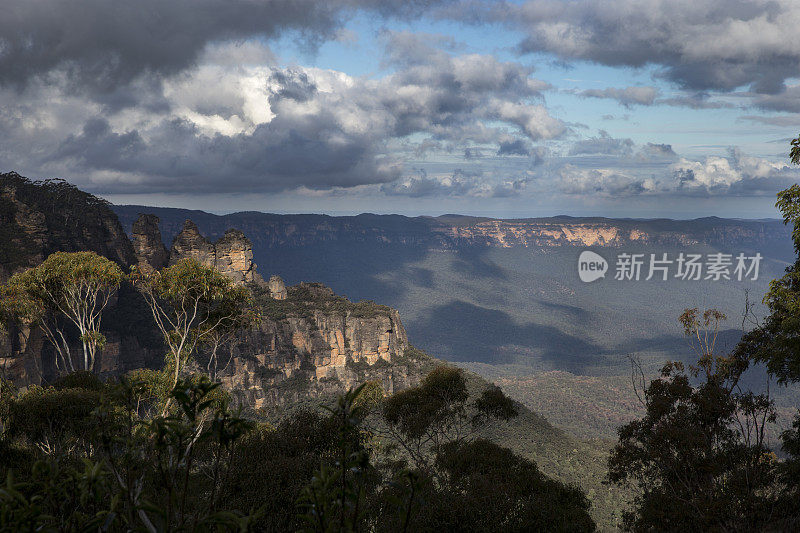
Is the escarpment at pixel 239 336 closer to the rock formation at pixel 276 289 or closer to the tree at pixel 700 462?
the rock formation at pixel 276 289

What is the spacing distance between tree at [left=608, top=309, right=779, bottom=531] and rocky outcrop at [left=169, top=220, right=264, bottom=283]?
96.3 m

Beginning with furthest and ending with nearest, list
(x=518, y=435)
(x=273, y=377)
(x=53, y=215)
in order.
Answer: (x=273, y=377), (x=53, y=215), (x=518, y=435)

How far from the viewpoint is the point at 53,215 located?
78.2 metres

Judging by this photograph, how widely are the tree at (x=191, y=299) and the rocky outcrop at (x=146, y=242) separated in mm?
74554

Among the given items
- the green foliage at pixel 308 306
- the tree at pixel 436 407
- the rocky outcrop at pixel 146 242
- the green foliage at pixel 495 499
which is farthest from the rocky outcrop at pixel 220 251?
the green foliage at pixel 495 499

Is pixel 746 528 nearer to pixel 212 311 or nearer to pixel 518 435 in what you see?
pixel 212 311

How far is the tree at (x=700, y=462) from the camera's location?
13211 mm

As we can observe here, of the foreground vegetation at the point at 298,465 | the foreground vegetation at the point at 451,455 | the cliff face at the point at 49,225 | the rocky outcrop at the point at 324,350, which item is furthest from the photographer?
the rocky outcrop at the point at 324,350

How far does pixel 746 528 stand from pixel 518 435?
57483 millimetres

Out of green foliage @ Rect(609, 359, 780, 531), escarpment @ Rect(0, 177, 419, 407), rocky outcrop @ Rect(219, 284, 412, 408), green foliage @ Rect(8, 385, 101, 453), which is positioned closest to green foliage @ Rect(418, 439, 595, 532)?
green foliage @ Rect(609, 359, 780, 531)

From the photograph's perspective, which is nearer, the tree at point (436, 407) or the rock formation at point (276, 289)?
the tree at point (436, 407)

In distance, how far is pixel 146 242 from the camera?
95.9m

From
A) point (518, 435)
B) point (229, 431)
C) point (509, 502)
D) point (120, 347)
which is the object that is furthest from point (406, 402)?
point (120, 347)

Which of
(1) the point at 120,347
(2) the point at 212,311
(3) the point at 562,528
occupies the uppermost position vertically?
(2) the point at 212,311
